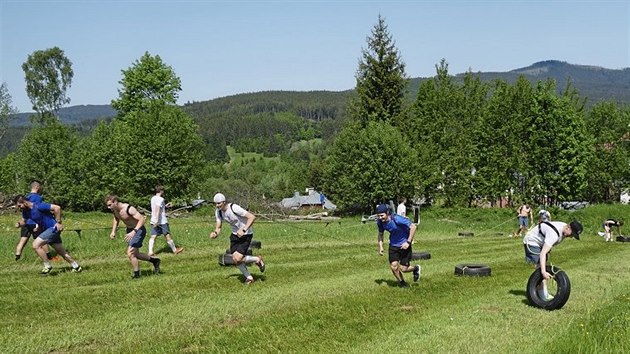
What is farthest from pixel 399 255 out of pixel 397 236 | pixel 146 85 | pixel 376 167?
pixel 146 85

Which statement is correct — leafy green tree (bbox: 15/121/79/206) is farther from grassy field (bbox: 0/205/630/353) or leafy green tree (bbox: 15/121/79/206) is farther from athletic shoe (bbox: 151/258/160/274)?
athletic shoe (bbox: 151/258/160/274)

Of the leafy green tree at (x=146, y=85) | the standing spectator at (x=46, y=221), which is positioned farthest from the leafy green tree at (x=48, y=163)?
the standing spectator at (x=46, y=221)

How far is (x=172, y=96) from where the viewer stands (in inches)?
2405

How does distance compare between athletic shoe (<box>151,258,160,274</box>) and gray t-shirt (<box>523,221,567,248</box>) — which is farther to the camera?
athletic shoe (<box>151,258,160,274</box>)

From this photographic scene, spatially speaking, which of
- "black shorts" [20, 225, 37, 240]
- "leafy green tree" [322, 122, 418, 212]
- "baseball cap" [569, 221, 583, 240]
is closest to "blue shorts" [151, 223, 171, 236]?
"black shorts" [20, 225, 37, 240]

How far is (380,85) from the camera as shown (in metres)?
59.4

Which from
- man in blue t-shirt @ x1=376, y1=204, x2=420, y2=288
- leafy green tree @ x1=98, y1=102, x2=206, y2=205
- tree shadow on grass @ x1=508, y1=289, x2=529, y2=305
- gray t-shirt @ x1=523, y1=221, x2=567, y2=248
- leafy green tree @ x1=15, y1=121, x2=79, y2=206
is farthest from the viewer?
Answer: leafy green tree @ x1=15, y1=121, x2=79, y2=206

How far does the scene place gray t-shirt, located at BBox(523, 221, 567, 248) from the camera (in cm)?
1161

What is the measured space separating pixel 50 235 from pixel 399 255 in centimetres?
930

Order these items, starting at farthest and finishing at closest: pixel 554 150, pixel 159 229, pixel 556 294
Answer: pixel 554 150
pixel 159 229
pixel 556 294

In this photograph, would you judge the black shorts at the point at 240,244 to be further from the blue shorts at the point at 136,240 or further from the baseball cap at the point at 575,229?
the baseball cap at the point at 575,229

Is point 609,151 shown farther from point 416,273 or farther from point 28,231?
point 28,231

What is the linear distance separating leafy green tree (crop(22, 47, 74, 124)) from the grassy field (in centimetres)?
6002

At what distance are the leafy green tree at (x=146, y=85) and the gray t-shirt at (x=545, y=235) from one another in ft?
167
